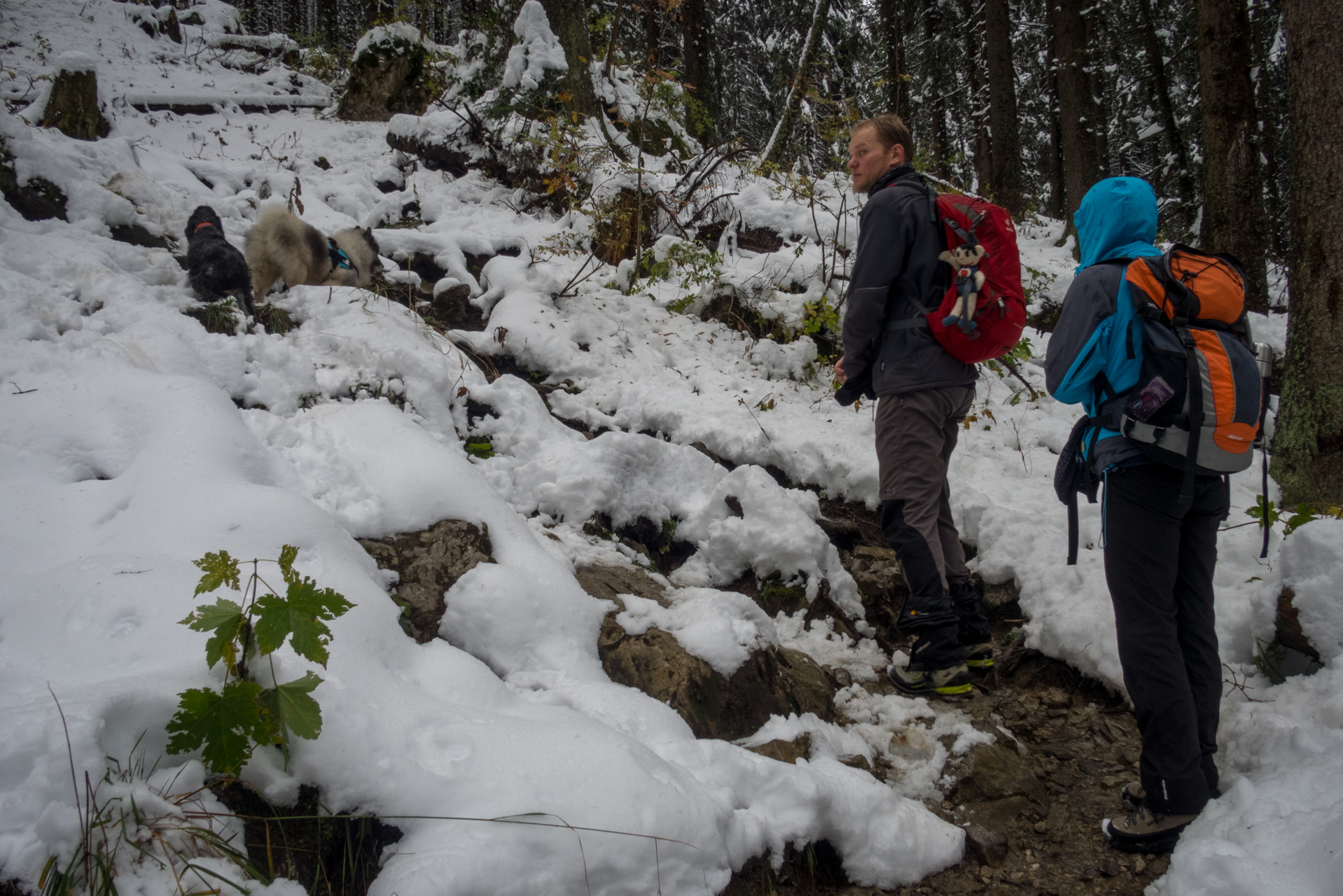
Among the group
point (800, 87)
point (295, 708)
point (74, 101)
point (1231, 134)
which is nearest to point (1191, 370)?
point (295, 708)

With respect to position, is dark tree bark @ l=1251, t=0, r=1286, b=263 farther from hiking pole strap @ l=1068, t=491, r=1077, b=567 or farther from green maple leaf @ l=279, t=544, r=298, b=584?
green maple leaf @ l=279, t=544, r=298, b=584

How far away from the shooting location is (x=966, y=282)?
2.73 metres

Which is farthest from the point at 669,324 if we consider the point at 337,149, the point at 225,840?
the point at 337,149

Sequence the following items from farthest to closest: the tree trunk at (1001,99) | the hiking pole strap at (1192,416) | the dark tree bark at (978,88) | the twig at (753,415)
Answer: the dark tree bark at (978,88), the tree trunk at (1001,99), the twig at (753,415), the hiking pole strap at (1192,416)

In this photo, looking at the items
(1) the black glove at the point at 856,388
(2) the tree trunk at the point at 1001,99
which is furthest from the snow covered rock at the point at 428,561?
(2) the tree trunk at the point at 1001,99

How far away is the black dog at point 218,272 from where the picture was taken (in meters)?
4.23

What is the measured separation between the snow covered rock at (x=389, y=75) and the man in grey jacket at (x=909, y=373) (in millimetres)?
10192

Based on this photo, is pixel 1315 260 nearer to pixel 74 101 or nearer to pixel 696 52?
pixel 74 101

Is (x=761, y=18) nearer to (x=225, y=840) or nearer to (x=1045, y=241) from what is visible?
(x=1045, y=241)

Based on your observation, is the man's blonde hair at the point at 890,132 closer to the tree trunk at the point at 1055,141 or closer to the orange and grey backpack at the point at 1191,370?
the orange and grey backpack at the point at 1191,370

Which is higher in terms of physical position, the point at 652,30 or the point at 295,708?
the point at 652,30

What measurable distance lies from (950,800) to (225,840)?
2.31m

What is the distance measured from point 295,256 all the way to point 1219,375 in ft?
19.2

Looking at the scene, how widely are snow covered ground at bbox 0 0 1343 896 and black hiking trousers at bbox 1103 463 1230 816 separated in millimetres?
178
